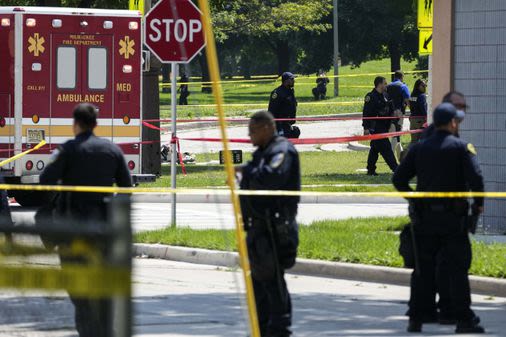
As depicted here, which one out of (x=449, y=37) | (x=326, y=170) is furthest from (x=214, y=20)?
(x=449, y=37)

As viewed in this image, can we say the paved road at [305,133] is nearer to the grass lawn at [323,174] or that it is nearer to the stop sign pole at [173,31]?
the grass lawn at [323,174]

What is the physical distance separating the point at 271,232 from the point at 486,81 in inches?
307

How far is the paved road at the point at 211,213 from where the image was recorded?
18.5 metres

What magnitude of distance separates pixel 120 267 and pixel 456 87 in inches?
520

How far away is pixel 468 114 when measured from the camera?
1689cm

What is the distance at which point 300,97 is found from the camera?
64.0m

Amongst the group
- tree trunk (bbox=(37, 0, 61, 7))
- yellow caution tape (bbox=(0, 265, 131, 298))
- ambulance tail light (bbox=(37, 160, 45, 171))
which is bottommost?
ambulance tail light (bbox=(37, 160, 45, 171))

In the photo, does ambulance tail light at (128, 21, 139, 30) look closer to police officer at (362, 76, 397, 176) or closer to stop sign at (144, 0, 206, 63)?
stop sign at (144, 0, 206, 63)

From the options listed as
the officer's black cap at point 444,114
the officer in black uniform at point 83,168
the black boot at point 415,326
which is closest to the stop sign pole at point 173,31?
the officer in black uniform at point 83,168

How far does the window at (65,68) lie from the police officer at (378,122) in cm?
622

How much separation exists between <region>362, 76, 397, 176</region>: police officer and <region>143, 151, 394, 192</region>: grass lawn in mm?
372

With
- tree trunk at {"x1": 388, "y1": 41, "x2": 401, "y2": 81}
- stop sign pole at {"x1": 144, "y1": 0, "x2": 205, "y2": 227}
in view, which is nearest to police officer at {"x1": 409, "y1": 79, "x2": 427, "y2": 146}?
stop sign pole at {"x1": 144, "y1": 0, "x2": 205, "y2": 227}

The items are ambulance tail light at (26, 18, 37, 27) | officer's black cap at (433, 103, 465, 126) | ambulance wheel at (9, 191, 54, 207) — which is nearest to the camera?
officer's black cap at (433, 103, 465, 126)

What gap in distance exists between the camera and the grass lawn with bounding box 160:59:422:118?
4922 centimetres
